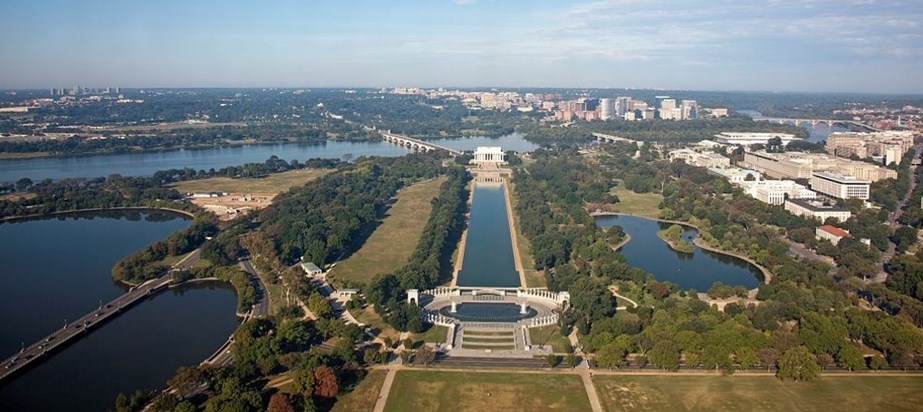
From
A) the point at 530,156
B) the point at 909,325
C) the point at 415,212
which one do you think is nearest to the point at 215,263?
the point at 415,212

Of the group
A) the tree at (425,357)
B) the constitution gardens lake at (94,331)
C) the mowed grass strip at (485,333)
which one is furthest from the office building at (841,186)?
the constitution gardens lake at (94,331)

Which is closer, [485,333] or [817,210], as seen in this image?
[485,333]

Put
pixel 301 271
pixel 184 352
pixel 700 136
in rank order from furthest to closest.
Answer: pixel 700 136
pixel 301 271
pixel 184 352

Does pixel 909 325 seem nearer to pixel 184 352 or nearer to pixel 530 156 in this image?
pixel 184 352

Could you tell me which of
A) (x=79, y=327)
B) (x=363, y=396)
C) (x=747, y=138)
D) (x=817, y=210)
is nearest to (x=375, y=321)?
(x=363, y=396)

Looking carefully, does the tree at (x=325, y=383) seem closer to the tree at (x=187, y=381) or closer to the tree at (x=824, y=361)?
the tree at (x=187, y=381)

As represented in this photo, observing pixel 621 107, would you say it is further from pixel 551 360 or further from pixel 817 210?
pixel 551 360
